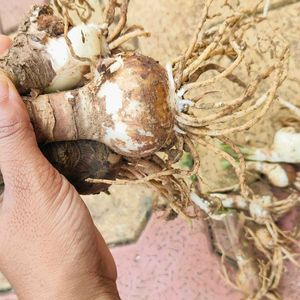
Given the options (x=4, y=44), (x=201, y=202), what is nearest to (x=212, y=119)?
(x=201, y=202)

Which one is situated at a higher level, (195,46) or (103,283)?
(195,46)

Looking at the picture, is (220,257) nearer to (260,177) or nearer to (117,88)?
(260,177)

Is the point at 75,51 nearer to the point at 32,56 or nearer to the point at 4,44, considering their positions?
the point at 32,56

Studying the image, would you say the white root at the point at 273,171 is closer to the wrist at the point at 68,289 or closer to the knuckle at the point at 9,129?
Result: the wrist at the point at 68,289

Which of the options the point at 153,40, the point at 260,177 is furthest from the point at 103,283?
the point at 153,40

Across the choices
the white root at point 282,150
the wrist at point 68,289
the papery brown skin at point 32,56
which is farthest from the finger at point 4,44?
the white root at point 282,150
